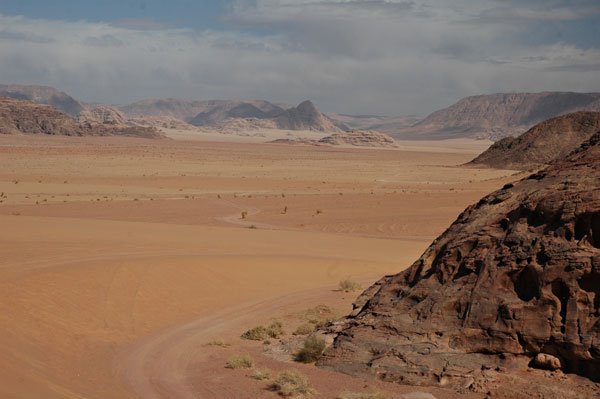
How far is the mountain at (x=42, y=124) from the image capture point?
431 ft

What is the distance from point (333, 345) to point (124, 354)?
3260 mm

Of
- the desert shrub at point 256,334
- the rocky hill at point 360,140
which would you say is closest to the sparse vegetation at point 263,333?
the desert shrub at point 256,334

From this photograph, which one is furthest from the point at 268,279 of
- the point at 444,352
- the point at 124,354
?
the point at 444,352

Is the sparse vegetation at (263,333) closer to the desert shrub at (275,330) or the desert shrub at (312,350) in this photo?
the desert shrub at (275,330)

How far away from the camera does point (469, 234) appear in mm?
11398

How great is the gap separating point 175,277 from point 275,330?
16.9 feet

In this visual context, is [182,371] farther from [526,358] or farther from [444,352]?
[526,358]

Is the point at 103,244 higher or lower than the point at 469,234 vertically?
lower

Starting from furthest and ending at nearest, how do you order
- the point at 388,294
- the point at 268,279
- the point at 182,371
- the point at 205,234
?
the point at 205,234, the point at 268,279, the point at 388,294, the point at 182,371

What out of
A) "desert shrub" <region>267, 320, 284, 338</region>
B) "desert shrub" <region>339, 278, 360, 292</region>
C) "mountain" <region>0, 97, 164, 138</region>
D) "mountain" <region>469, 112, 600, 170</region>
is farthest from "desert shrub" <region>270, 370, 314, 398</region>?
"mountain" <region>0, 97, 164, 138</region>

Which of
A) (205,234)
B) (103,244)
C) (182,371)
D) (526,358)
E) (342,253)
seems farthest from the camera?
(205,234)

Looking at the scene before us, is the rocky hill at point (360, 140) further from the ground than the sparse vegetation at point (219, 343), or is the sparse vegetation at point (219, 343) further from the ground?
the rocky hill at point (360, 140)

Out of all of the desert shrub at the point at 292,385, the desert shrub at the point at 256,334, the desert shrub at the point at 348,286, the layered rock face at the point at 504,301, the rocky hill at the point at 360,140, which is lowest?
the desert shrub at the point at 348,286

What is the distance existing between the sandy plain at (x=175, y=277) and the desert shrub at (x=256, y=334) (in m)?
0.24
